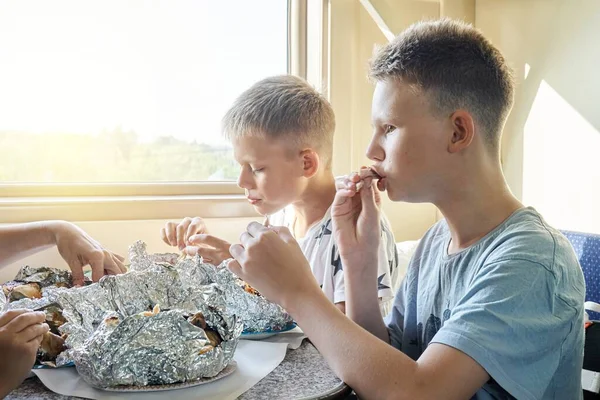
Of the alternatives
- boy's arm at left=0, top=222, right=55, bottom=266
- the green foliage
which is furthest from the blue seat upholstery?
the green foliage

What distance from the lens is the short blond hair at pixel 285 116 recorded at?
139 cm

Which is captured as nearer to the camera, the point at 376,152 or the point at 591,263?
the point at 376,152

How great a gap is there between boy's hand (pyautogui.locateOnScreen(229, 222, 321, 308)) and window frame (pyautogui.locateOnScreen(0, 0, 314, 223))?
109 centimetres

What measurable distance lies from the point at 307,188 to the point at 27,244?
2.11ft

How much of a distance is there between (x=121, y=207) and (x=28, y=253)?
46 centimetres

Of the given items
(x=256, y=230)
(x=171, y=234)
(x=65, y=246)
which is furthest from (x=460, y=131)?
(x=65, y=246)

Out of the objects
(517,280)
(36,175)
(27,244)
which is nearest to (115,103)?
(36,175)

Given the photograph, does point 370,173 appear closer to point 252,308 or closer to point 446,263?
point 446,263

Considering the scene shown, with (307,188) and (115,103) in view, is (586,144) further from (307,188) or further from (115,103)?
(115,103)

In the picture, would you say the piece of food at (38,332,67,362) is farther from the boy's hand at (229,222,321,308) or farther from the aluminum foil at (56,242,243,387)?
the boy's hand at (229,222,321,308)

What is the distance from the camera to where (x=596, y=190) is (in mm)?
1538

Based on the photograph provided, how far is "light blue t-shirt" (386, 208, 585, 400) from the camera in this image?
2.50 feet

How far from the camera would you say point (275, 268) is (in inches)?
33.8

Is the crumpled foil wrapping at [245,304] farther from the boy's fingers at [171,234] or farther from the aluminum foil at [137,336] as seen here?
the boy's fingers at [171,234]
